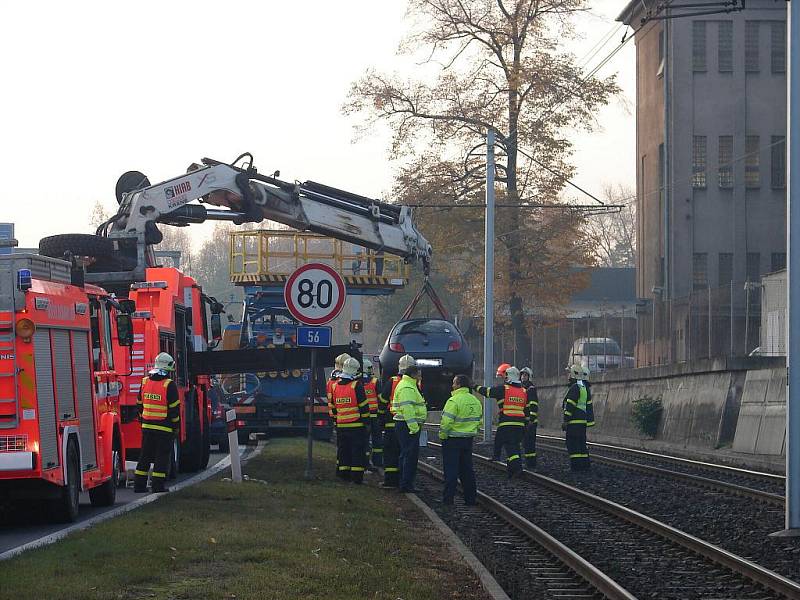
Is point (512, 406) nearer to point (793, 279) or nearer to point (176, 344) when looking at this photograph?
point (176, 344)

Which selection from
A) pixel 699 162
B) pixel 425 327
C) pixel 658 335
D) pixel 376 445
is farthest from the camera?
pixel 699 162

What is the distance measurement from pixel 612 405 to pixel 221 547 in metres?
32.6

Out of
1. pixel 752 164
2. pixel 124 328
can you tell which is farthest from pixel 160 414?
pixel 752 164

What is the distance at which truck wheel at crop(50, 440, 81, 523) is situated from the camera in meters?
15.7

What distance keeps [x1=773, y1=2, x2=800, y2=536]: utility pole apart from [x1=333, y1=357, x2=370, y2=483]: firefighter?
7617 mm

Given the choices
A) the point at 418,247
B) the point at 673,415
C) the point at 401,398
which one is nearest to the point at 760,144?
the point at 673,415

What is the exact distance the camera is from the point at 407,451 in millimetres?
20141

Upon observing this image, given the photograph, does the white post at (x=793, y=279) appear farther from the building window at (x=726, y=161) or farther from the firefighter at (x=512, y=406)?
the building window at (x=726, y=161)

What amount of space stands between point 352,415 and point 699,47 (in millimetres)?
41688

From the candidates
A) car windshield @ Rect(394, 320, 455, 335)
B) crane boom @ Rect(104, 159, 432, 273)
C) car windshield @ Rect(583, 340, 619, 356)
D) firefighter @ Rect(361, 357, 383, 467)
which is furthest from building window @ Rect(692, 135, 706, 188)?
firefighter @ Rect(361, 357, 383, 467)

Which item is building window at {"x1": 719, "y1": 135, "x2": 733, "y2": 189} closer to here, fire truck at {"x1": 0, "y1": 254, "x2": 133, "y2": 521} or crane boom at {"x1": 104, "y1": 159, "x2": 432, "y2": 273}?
crane boom at {"x1": 104, "y1": 159, "x2": 432, "y2": 273}

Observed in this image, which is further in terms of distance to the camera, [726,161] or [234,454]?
[726,161]

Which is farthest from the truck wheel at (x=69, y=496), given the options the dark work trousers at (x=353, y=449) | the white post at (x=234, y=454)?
the dark work trousers at (x=353, y=449)

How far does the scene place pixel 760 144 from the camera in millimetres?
58781
